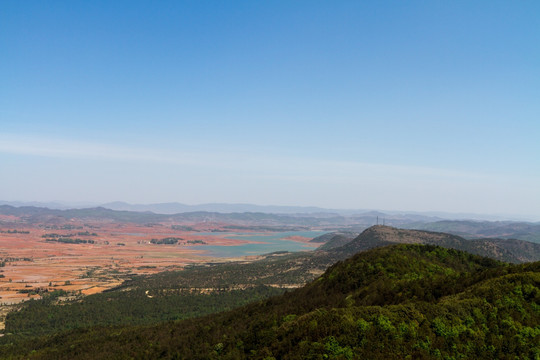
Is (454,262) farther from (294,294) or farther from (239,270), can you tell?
(239,270)

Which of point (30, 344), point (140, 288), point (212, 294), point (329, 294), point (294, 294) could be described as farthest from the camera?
point (140, 288)

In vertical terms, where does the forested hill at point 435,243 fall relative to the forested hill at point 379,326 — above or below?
below

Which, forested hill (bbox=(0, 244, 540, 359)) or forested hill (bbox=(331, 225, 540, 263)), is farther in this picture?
forested hill (bbox=(331, 225, 540, 263))

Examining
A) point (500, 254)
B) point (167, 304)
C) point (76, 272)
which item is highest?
point (500, 254)

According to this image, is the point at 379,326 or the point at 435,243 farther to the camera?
the point at 435,243

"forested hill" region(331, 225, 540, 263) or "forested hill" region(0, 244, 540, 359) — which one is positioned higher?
"forested hill" region(0, 244, 540, 359)

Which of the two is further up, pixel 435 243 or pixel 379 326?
pixel 379 326

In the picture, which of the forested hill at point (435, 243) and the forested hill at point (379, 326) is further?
the forested hill at point (435, 243)

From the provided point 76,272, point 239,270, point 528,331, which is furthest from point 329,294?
point 76,272
